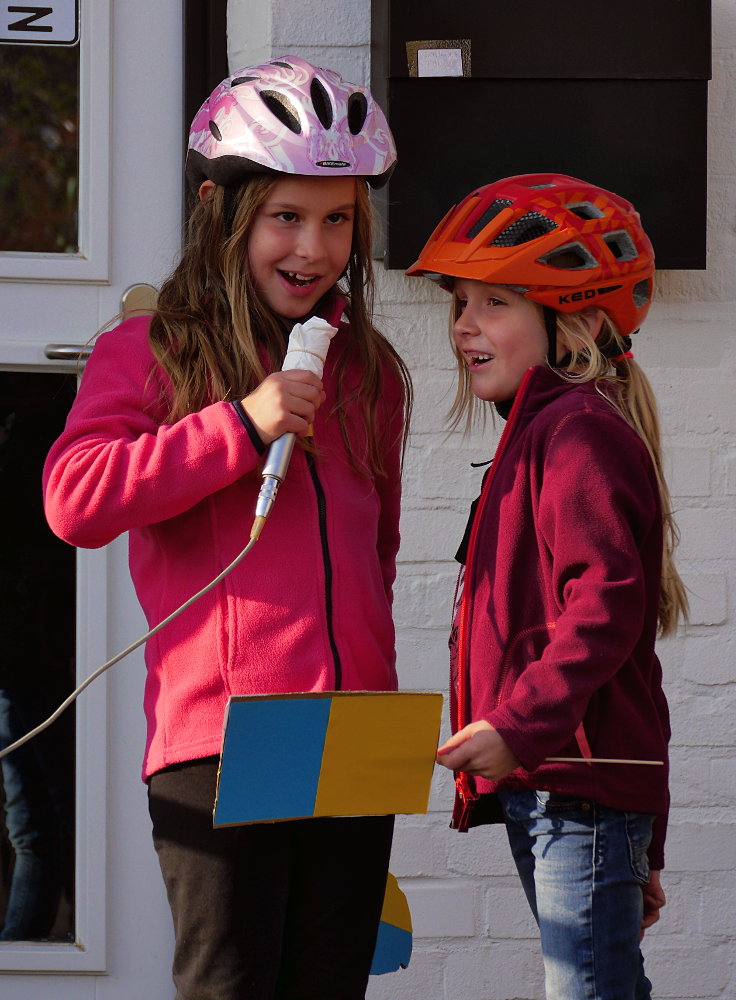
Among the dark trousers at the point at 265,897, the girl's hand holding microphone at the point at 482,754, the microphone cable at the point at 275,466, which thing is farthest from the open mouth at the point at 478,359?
the dark trousers at the point at 265,897

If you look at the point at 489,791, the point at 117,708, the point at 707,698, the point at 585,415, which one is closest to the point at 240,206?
the point at 585,415

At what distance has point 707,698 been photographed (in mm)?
2885

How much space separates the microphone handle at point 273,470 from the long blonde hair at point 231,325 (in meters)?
0.17

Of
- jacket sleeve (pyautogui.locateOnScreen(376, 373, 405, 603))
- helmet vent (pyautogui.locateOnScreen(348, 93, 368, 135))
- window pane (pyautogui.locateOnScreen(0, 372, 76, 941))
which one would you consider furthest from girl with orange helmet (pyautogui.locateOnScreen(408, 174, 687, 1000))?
window pane (pyautogui.locateOnScreen(0, 372, 76, 941))

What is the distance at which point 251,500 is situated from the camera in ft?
5.99

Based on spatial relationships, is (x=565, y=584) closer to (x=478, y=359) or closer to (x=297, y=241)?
(x=478, y=359)

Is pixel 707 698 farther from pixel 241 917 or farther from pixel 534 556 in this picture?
pixel 241 917

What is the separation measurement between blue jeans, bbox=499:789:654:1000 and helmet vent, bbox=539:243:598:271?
2.58 feet

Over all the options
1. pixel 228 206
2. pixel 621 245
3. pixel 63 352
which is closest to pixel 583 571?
pixel 621 245

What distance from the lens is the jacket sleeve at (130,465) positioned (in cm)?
170

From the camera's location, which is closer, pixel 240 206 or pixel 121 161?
pixel 240 206

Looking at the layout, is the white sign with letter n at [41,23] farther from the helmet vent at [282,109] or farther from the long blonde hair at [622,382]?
the long blonde hair at [622,382]

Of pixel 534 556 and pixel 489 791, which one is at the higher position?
pixel 534 556

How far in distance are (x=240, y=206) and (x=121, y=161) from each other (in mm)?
1069
